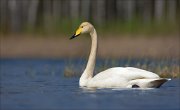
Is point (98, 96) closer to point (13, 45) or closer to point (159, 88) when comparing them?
point (159, 88)

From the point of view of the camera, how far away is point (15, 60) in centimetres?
3550

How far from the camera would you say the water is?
16.2 m

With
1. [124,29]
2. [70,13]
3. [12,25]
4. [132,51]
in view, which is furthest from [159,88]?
[70,13]

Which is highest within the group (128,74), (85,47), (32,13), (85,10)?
(85,10)

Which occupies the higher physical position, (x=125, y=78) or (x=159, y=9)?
(x=159, y=9)

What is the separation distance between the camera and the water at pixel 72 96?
53.1 feet

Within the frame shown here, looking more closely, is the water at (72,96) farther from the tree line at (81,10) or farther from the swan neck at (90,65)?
the tree line at (81,10)

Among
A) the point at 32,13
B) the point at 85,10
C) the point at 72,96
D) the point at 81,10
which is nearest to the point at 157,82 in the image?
the point at 72,96

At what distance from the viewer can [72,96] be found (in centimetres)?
1789

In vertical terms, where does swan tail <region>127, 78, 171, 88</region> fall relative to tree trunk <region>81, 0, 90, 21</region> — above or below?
below

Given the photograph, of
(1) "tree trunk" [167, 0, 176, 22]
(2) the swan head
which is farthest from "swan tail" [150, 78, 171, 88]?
(1) "tree trunk" [167, 0, 176, 22]

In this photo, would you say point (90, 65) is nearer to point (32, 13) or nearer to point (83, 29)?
point (83, 29)

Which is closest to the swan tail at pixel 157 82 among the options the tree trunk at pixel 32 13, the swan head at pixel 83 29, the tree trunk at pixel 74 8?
the swan head at pixel 83 29

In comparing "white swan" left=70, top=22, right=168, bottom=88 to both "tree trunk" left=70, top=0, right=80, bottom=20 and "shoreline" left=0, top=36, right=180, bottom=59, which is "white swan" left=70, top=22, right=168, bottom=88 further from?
"tree trunk" left=70, top=0, right=80, bottom=20
